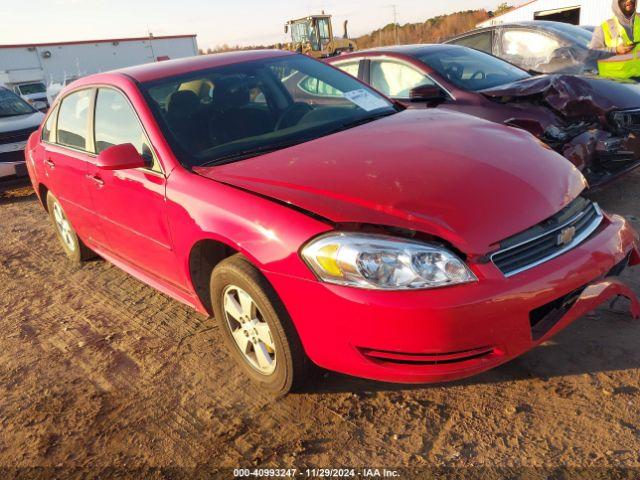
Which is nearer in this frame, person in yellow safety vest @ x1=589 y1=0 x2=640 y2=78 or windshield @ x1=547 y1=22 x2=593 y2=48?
person in yellow safety vest @ x1=589 y1=0 x2=640 y2=78

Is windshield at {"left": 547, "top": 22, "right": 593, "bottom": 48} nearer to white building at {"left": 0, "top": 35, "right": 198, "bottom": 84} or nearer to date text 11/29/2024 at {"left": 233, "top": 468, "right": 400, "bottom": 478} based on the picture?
date text 11/29/2024 at {"left": 233, "top": 468, "right": 400, "bottom": 478}

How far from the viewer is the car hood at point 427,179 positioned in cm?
230

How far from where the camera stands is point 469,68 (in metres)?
5.62

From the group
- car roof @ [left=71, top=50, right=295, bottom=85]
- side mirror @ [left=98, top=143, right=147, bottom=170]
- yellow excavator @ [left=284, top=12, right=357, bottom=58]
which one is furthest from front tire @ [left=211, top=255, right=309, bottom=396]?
yellow excavator @ [left=284, top=12, right=357, bottom=58]

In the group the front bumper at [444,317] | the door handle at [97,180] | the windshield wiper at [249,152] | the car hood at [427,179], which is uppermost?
the windshield wiper at [249,152]

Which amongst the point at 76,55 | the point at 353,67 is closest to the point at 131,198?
the point at 353,67

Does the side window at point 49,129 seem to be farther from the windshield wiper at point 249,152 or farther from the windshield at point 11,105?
the windshield at point 11,105

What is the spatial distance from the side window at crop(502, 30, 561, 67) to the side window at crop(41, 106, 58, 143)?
21.0 feet

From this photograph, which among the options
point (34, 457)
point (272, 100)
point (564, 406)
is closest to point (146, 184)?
point (272, 100)

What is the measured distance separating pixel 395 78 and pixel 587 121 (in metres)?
1.94

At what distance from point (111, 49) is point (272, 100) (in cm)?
4281

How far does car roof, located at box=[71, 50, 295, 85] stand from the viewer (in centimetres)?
357

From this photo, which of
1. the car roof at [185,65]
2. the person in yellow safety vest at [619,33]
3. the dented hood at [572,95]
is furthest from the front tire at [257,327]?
the person in yellow safety vest at [619,33]

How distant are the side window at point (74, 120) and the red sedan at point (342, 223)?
11.9 inches
